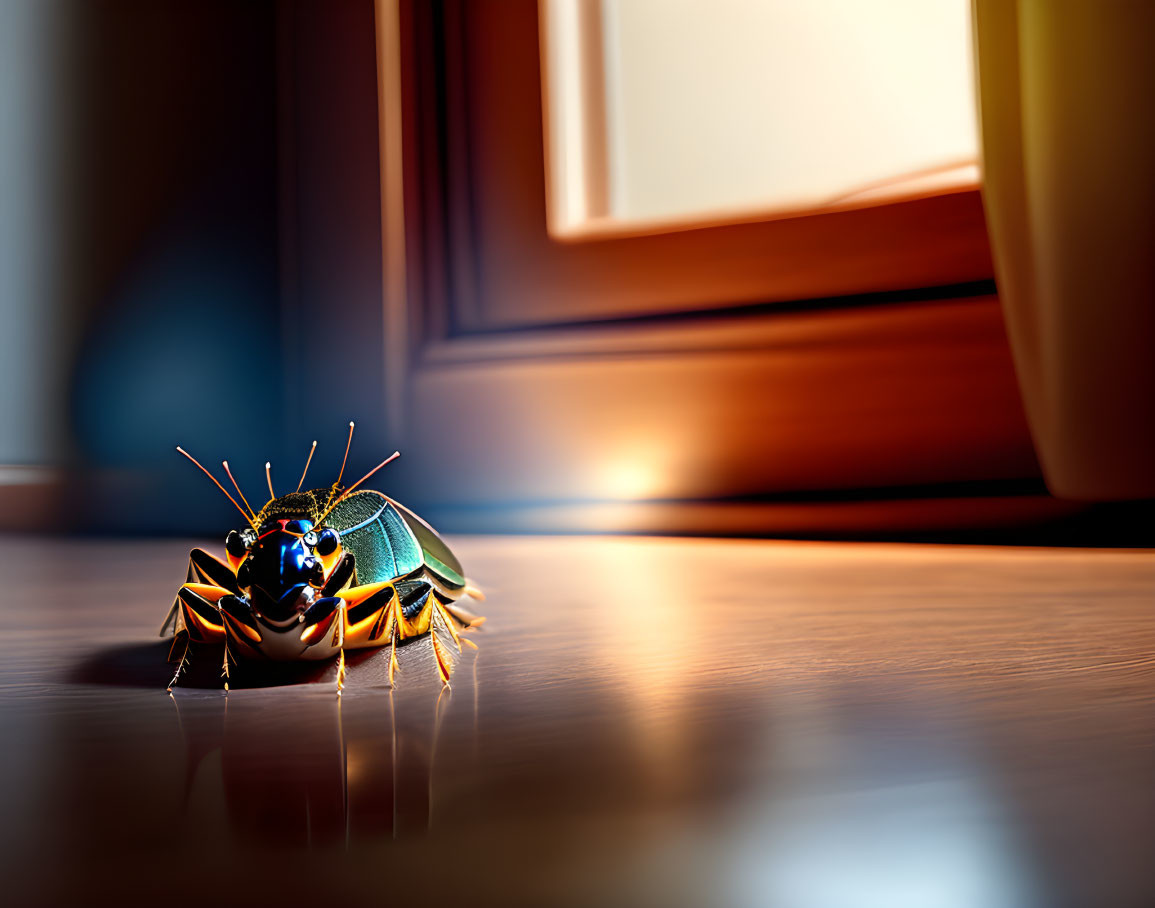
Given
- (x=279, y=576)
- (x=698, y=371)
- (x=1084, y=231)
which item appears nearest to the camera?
(x=279, y=576)

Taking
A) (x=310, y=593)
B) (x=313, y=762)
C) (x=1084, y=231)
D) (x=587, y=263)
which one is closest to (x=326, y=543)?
(x=310, y=593)

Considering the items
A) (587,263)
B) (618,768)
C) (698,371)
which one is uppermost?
(587,263)

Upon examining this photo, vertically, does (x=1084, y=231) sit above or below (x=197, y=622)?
above

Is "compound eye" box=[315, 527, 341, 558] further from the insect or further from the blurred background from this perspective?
the blurred background

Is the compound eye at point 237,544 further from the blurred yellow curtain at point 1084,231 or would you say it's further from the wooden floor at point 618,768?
the blurred yellow curtain at point 1084,231

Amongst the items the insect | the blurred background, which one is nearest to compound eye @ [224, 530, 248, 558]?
the insect

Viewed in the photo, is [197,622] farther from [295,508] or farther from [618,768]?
[618,768]

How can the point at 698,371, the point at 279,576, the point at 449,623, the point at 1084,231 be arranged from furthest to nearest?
the point at 698,371 < the point at 1084,231 < the point at 449,623 < the point at 279,576
